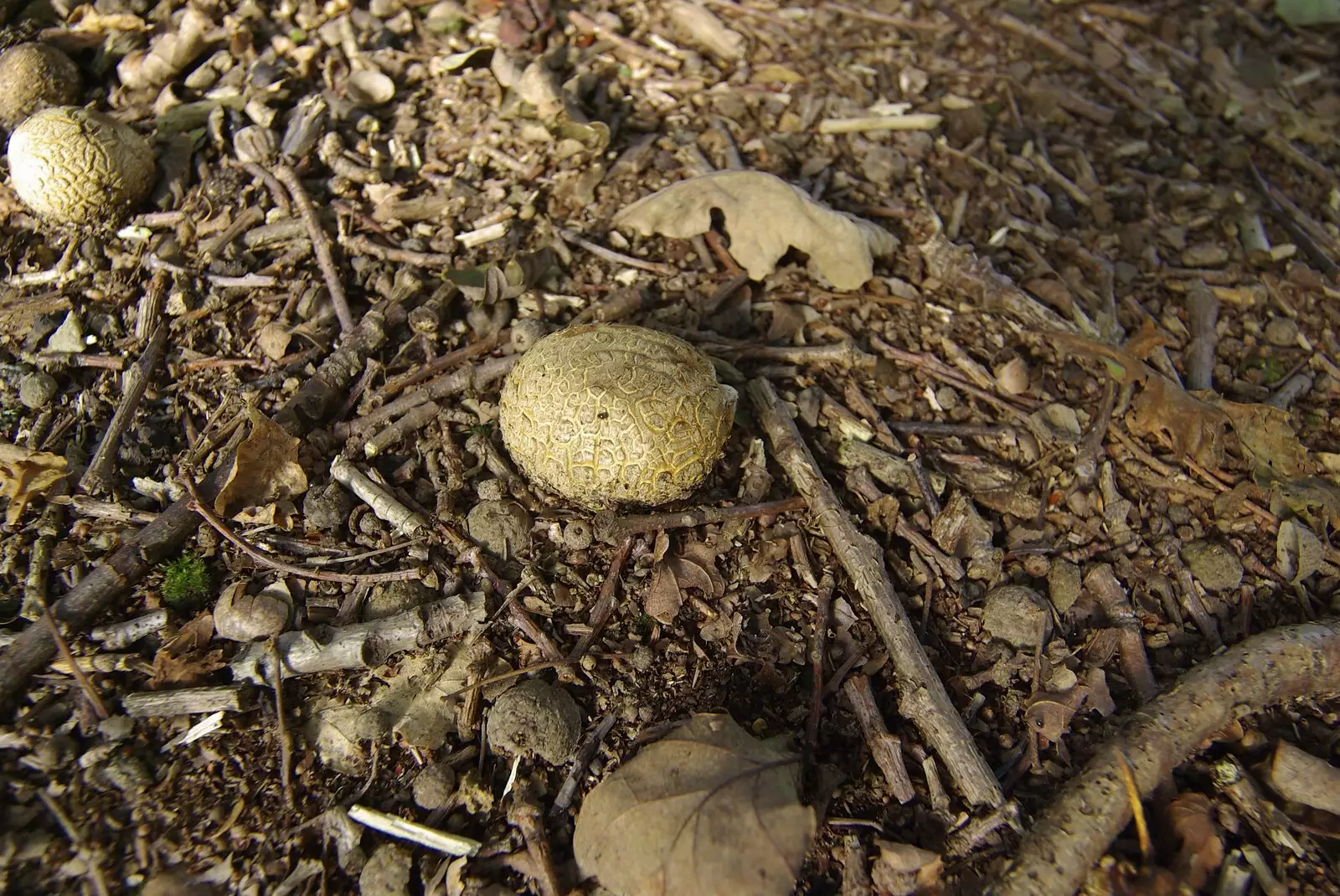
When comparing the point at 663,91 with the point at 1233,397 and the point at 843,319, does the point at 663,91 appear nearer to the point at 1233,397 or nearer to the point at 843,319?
the point at 843,319

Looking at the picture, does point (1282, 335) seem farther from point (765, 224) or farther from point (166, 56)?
point (166, 56)

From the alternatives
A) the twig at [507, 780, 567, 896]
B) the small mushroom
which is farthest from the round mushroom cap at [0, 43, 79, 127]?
the twig at [507, 780, 567, 896]

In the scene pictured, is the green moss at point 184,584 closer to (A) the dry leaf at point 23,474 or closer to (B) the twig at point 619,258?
(A) the dry leaf at point 23,474

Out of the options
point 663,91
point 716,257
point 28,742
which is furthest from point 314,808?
point 663,91

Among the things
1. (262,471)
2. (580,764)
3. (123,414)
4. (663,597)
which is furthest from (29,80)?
(580,764)

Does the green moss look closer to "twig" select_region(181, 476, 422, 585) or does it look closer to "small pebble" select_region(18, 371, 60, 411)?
"twig" select_region(181, 476, 422, 585)
